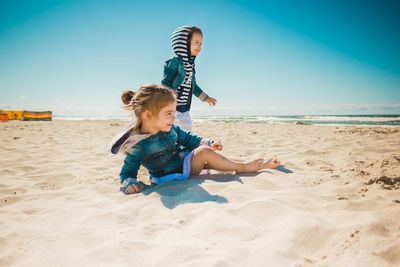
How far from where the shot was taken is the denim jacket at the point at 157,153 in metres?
2.15

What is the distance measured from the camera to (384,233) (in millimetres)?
1151

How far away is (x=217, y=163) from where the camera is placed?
240cm

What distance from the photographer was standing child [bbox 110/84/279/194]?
2094 mm

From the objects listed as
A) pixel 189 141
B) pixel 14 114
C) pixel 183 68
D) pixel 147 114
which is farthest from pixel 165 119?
pixel 14 114

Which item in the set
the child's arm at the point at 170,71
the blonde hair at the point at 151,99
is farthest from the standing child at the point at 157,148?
the child's arm at the point at 170,71

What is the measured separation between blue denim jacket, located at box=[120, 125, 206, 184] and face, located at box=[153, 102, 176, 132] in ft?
0.40

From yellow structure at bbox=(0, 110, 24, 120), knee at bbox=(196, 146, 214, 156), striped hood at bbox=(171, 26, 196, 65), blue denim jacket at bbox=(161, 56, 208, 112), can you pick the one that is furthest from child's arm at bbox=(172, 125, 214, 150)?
yellow structure at bbox=(0, 110, 24, 120)

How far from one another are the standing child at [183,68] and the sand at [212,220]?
1.28 meters

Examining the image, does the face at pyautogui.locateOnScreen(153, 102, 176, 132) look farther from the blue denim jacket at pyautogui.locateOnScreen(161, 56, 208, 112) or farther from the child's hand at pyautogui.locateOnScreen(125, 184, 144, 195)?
the blue denim jacket at pyautogui.locateOnScreen(161, 56, 208, 112)

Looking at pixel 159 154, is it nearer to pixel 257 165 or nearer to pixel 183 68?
pixel 257 165

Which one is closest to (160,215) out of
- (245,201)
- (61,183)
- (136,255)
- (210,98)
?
(136,255)

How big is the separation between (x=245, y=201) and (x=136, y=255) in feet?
2.98

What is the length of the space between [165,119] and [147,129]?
0.23m

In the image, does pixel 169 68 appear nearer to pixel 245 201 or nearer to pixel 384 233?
pixel 245 201
